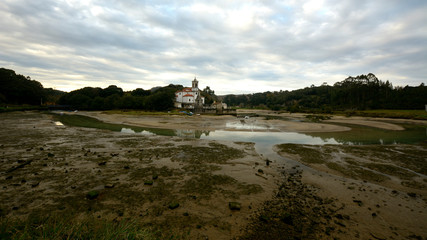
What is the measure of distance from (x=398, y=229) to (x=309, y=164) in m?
7.59

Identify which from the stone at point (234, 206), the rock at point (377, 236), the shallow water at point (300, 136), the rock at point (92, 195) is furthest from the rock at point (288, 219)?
the shallow water at point (300, 136)

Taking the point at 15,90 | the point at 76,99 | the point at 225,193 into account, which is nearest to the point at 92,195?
the point at 225,193

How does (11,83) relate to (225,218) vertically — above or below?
above

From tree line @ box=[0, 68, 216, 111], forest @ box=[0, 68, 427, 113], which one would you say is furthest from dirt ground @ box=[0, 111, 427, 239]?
forest @ box=[0, 68, 427, 113]

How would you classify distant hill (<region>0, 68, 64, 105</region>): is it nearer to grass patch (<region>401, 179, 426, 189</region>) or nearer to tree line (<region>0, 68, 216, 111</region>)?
tree line (<region>0, 68, 216, 111</region>)

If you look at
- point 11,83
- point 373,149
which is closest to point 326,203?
point 373,149

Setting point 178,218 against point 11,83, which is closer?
point 178,218

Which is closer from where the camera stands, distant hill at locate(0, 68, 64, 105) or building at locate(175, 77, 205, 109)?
distant hill at locate(0, 68, 64, 105)

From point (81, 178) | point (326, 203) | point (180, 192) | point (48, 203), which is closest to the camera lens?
Result: point (48, 203)

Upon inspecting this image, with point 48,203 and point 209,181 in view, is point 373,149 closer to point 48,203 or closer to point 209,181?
point 209,181

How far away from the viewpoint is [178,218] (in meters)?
6.96

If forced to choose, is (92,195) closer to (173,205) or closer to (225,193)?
(173,205)

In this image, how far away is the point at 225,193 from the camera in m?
9.16

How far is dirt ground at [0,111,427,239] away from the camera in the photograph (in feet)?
21.9
